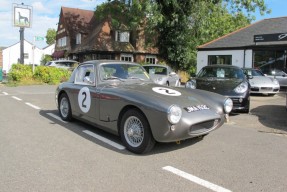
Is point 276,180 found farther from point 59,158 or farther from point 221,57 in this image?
point 221,57

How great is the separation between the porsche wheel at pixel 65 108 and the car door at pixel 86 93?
0.45m

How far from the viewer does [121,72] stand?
644 cm

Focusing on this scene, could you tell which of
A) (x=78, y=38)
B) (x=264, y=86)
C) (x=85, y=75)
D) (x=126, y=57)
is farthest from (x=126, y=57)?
(x=85, y=75)

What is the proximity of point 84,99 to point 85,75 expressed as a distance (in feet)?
1.96

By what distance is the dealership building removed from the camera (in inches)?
793

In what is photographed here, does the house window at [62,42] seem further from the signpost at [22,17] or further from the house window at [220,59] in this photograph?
the house window at [220,59]

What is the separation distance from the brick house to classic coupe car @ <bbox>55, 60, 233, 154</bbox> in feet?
91.7

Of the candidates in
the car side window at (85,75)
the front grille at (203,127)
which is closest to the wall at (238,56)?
the car side window at (85,75)

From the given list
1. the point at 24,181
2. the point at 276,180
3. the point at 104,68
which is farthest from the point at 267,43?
the point at 24,181

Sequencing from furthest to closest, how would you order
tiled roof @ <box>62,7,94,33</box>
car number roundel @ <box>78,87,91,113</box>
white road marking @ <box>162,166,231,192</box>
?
1. tiled roof @ <box>62,7,94,33</box>
2. car number roundel @ <box>78,87,91,113</box>
3. white road marking @ <box>162,166,231,192</box>

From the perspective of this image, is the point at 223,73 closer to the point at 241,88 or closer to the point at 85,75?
the point at 241,88

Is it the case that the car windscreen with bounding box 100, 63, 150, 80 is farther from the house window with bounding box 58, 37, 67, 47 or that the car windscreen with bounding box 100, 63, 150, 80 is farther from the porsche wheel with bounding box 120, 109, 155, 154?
the house window with bounding box 58, 37, 67, 47

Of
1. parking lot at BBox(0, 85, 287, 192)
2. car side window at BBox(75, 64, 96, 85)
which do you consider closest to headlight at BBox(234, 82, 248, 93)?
parking lot at BBox(0, 85, 287, 192)

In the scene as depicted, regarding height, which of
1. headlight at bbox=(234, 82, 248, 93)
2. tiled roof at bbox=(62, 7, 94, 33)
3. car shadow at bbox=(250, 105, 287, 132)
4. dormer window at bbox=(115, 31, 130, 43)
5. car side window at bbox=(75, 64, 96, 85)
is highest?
tiled roof at bbox=(62, 7, 94, 33)
